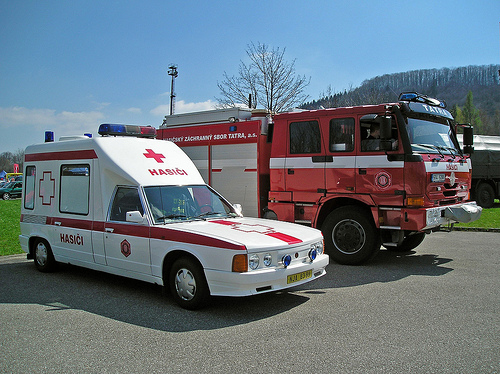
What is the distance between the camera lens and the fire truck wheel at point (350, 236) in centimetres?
865

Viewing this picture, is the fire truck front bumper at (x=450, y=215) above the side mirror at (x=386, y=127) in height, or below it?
below

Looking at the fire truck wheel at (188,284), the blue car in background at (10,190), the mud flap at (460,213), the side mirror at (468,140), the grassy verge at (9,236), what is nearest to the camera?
the fire truck wheel at (188,284)

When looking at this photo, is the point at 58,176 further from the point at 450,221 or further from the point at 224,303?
the point at 450,221

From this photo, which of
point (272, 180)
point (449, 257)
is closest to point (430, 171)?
point (449, 257)

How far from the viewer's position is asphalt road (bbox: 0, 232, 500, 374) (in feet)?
14.0

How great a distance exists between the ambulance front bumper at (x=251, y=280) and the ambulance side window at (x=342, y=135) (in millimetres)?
3655

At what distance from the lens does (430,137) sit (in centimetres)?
874

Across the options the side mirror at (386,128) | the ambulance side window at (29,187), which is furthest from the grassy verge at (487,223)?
the ambulance side window at (29,187)

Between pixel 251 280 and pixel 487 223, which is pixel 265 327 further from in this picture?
pixel 487 223

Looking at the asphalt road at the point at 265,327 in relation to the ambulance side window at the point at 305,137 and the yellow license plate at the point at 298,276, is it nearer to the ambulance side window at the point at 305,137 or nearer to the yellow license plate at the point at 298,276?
the yellow license plate at the point at 298,276

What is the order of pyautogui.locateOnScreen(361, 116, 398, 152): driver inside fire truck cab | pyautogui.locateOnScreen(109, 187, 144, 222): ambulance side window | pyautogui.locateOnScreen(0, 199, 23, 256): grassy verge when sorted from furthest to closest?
pyautogui.locateOnScreen(0, 199, 23, 256): grassy verge
pyautogui.locateOnScreen(361, 116, 398, 152): driver inside fire truck cab
pyautogui.locateOnScreen(109, 187, 144, 222): ambulance side window

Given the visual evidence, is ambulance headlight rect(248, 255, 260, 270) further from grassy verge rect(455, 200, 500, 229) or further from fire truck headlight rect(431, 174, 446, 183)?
grassy verge rect(455, 200, 500, 229)

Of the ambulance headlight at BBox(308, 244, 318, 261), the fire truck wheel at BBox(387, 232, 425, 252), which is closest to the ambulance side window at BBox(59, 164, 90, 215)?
the ambulance headlight at BBox(308, 244, 318, 261)

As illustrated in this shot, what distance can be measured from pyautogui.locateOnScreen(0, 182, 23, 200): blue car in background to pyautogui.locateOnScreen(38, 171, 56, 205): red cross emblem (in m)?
34.6
